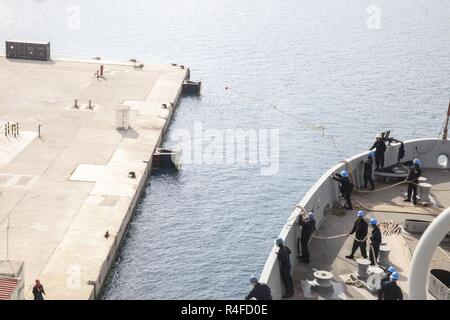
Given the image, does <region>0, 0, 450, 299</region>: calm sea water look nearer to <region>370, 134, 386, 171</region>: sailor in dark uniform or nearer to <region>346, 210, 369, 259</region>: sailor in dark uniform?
<region>370, 134, 386, 171</region>: sailor in dark uniform

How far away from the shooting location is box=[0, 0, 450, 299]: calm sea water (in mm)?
35938

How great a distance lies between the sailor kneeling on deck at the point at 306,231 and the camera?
21719 mm

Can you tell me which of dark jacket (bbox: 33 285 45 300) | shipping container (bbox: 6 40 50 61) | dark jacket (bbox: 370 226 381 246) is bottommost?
dark jacket (bbox: 33 285 45 300)

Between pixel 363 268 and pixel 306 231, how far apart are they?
6.60 ft

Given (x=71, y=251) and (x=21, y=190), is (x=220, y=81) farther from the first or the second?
(x=71, y=251)

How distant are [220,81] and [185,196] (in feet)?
110

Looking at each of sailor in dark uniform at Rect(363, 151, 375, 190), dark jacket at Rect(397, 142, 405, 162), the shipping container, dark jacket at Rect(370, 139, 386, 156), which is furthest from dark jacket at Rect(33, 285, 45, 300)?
the shipping container

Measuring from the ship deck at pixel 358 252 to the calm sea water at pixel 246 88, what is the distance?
7.79 metres

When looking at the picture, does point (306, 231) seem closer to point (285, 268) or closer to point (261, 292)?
point (285, 268)

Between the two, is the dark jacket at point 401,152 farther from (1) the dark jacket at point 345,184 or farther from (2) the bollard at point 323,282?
(2) the bollard at point 323,282

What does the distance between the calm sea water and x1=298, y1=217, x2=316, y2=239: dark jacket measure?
1031cm

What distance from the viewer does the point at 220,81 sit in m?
75.8

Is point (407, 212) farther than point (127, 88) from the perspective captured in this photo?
No

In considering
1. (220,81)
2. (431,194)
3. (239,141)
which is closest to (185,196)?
(239,141)
